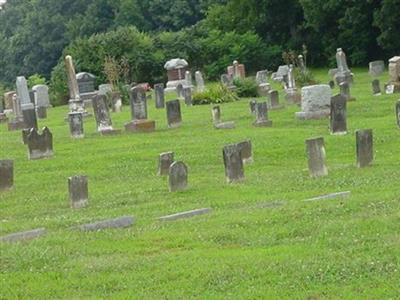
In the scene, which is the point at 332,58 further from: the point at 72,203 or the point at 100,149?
the point at 72,203

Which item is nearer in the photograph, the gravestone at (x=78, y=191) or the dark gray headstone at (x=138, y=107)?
the gravestone at (x=78, y=191)

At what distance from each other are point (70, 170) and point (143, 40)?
124 ft

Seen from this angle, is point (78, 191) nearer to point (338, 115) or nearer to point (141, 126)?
point (338, 115)

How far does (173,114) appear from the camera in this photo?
87.9ft

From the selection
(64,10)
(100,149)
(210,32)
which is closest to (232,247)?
(100,149)

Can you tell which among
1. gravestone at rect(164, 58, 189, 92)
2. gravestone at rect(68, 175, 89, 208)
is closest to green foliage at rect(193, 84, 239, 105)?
gravestone at rect(164, 58, 189, 92)

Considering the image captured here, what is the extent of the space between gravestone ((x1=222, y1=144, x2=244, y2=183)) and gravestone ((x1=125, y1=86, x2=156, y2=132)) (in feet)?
34.5

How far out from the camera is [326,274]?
8.95 meters

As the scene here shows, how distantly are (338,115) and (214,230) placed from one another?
10.7 m

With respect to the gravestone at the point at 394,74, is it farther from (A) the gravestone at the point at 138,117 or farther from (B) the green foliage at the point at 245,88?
(A) the gravestone at the point at 138,117

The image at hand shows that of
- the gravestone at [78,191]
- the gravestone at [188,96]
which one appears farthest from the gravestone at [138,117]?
the gravestone at [78,191]

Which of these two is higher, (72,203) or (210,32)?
(210,32)

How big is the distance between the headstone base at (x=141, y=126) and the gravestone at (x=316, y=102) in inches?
165

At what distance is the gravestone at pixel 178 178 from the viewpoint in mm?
15375
